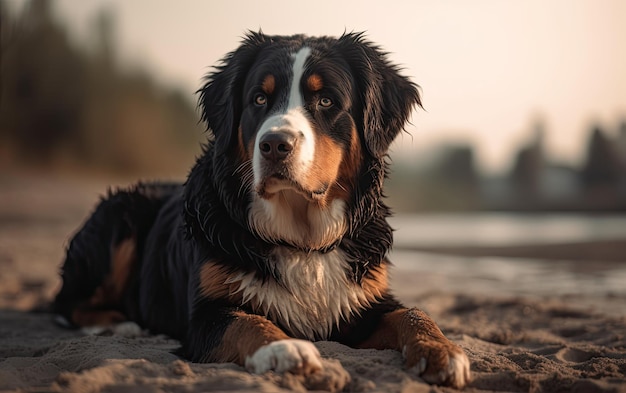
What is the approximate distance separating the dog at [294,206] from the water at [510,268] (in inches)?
139

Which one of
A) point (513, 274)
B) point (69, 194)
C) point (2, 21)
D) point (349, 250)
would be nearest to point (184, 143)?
point (69, 194)

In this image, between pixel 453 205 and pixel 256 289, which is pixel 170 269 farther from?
pixel 453 205

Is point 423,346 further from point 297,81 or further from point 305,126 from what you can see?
point 297,81

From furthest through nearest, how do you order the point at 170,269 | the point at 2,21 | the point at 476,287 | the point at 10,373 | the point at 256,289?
the point at 2,21 < the point at 476,287 < the point at 170,269 < the point at 256,289 < the point at 10,373

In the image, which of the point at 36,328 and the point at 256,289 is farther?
the point at 36,328

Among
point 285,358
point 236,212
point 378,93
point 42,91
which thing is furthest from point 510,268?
point 42,91

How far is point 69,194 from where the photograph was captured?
1777 centimetres

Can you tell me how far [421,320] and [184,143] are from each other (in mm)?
21006

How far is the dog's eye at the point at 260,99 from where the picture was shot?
12.3 feet

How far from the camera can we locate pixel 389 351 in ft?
10.7

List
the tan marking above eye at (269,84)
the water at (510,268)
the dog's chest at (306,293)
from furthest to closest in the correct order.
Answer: the water at (510,268) → the tan marking above eye at (269,84) → the dog's chest at (306,293)

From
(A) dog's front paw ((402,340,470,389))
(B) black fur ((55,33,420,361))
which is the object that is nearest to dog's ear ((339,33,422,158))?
(B) black fur ((55,33,420,361))

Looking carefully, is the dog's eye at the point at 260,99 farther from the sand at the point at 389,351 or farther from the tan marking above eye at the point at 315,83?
the sand at the point at 389,351

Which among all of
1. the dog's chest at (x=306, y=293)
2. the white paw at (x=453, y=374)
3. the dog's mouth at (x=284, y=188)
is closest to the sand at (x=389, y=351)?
the white paw at (x=453, y=374)
